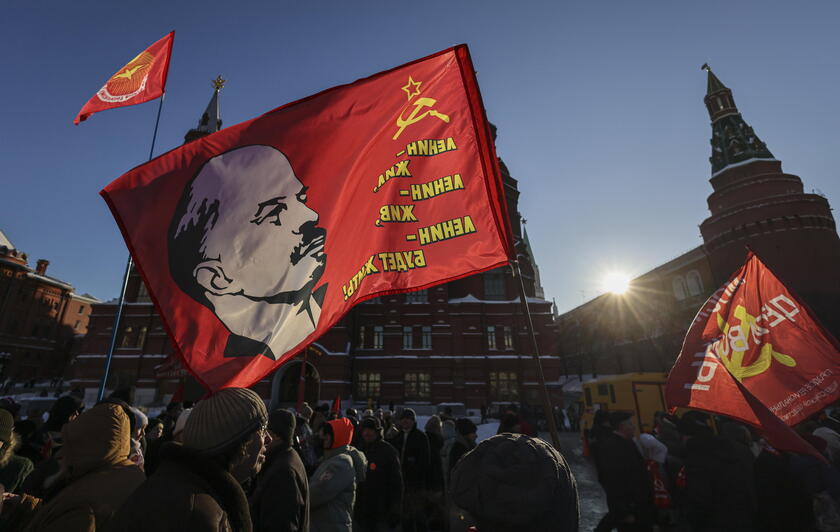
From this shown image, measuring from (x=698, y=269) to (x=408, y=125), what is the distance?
45.1 m

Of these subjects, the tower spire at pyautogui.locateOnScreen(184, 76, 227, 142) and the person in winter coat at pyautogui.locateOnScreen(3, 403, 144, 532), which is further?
the tower spire at pyautogui.locateOnScreen(184, 76, 227, 142)

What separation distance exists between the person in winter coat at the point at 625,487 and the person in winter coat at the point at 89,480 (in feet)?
15.9

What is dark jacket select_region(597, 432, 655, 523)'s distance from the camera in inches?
181

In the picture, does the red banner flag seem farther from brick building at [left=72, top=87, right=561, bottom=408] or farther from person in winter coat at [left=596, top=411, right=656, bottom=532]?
brick building at [left=72, top=87, right=561, bottom=408]

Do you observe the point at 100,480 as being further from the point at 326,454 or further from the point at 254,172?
the point at 254,172

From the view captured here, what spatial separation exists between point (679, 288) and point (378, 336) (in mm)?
33540

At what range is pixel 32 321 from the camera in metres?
48.6

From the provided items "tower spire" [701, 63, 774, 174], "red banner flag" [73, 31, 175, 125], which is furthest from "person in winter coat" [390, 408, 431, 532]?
"tower spire" [701, 63, 774, 174]

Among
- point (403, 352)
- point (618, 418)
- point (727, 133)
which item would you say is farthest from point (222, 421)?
point (727, 133)

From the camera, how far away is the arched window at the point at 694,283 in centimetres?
3866

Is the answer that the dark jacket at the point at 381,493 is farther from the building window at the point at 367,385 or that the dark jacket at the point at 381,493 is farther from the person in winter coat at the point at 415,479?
the building window at the point at 367,385

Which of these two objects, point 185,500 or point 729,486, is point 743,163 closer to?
point 729,486

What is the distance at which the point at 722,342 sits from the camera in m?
6.29

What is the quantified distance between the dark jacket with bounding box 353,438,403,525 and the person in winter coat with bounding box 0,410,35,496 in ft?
11.1
